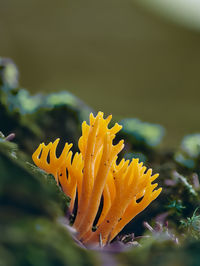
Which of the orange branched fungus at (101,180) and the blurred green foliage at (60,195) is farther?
the orange branched fungus at (101,180)

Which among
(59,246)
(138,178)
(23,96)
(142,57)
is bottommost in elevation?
(59,246)

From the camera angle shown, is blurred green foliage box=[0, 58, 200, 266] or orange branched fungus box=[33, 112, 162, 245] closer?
blurred green foliage box=[0, 58, 200, 266]

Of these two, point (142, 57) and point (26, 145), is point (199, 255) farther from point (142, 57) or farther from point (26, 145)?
point (142, 57)

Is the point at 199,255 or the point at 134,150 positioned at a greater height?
the point at 134,150

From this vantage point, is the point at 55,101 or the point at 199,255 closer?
the point at 199,255

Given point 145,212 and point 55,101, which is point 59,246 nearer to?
point 145,212

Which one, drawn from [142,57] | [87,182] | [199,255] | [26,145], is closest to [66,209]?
[87,182]

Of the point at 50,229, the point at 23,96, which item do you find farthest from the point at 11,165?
the point at 23,96

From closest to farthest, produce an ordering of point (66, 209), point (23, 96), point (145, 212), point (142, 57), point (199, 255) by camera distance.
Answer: point (199, 255) < point (66, 209) < point (145, 212) < point (23, 96) < point (142, 57)

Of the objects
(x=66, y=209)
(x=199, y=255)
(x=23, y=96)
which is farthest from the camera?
(x=23, y=96)
